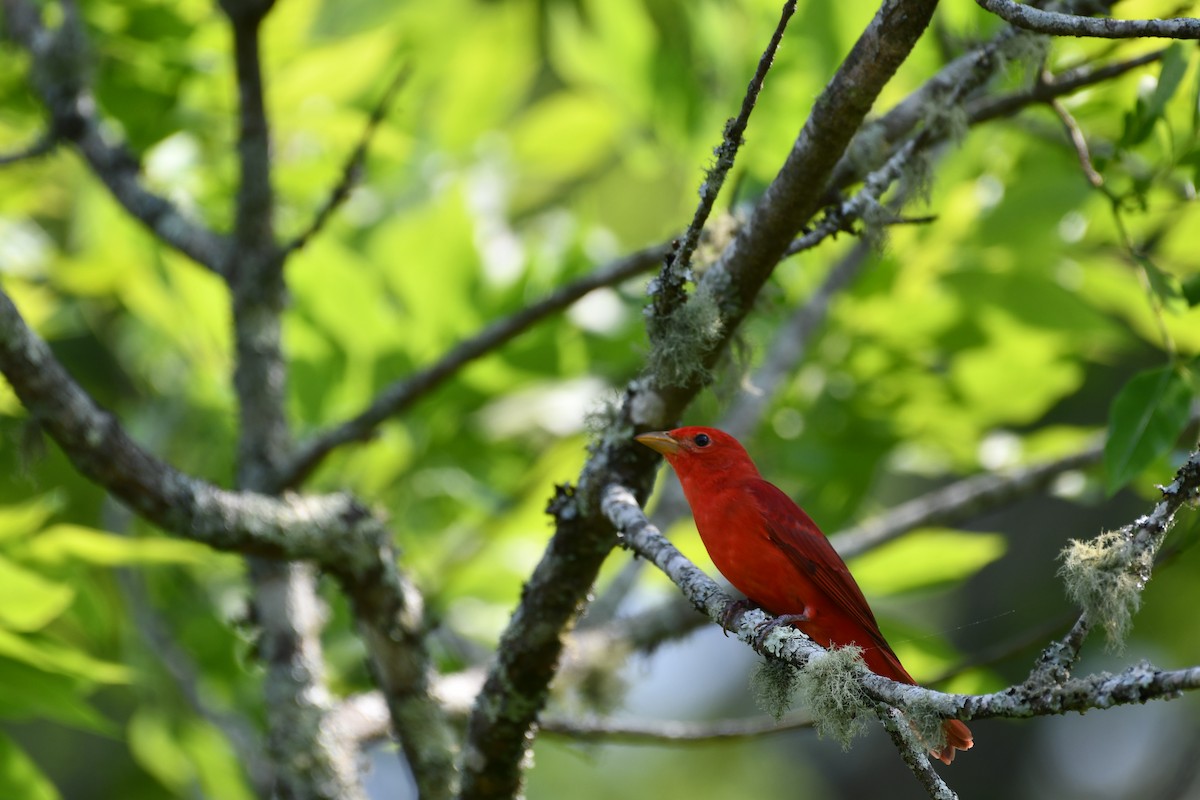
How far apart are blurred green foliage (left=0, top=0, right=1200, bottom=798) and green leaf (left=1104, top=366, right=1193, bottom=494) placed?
1237 millimetres

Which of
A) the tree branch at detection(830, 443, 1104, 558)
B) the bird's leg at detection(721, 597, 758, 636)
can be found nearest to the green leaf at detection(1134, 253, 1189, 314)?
the bird's leg at detection(721, 597, 758, 636)

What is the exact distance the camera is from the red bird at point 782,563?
317cm

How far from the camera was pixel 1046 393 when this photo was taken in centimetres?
488

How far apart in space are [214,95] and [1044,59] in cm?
Result: 331

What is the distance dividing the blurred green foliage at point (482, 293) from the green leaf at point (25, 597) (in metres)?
0.99

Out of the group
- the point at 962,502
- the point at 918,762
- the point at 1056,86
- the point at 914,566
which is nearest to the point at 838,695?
the point at 918,762

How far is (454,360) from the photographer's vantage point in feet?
12.6

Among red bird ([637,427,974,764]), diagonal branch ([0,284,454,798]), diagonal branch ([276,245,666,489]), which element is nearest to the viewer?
diagonal branch ([0,284,454,798])

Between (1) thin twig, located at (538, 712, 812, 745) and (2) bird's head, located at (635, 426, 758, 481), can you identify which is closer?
(2) bird's head, located at (635, 426, 758, 481)

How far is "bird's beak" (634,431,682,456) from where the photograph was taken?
300cm

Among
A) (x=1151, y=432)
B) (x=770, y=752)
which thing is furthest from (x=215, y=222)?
(x=770, y=752)

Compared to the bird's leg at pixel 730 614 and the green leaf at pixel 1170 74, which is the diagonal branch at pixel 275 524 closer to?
the bird's leg at pixel 730 614

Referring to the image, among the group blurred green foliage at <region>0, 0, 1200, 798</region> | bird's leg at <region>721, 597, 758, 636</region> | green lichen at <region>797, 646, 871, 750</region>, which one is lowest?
green lichen at <region>797, 646, 871, 750</region>

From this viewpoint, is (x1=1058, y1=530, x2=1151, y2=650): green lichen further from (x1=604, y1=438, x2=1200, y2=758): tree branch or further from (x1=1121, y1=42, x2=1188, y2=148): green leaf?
(x1=1121, y1=42, x2=1188, y2=148): green leaf
